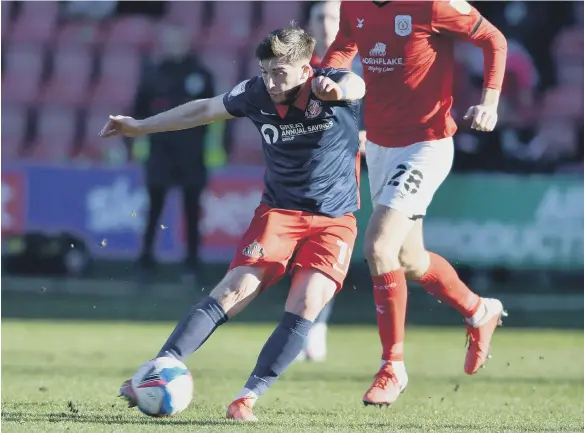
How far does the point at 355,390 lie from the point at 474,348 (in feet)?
2.38

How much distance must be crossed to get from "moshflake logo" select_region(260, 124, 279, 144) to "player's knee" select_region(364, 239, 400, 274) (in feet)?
2.65

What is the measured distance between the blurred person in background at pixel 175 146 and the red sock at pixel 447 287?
6717 millimetres

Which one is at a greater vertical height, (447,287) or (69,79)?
(69,79)

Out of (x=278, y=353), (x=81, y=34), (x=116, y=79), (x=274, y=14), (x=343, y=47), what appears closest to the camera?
(x=278, y=353)

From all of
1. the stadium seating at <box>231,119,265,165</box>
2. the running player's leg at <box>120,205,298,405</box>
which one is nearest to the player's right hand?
the running player's leg at <box>120,205,298,405</box>

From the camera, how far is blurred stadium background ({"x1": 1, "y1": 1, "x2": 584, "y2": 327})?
44.3 ft

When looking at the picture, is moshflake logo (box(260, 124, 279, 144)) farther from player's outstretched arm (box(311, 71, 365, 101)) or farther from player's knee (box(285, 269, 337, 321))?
player's knee (box(285, 269, 337, 321))

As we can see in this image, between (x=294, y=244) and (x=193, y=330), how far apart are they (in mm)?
674

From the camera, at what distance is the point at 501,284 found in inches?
544

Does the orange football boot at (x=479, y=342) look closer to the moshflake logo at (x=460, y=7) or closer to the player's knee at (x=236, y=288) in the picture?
the moshflake logo at (x=460, y=7)

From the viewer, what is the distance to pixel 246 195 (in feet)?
46.1

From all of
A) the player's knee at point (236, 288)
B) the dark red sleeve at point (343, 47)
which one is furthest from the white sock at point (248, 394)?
the dark red sleeve at point (343, 47)

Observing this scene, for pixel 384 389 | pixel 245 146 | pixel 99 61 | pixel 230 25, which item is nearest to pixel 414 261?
pixel 384 389

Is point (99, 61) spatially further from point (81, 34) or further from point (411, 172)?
point (411, 172)
